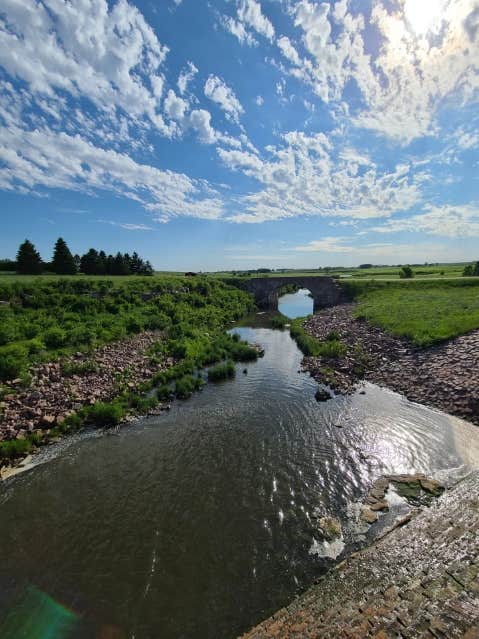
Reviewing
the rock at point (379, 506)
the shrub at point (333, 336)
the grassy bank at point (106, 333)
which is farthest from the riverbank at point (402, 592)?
the shrub at point (333, 336)

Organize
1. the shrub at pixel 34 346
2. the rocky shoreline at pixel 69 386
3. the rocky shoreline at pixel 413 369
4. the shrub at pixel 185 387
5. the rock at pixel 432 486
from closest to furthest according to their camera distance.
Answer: the rock at pixel 432 486
the rocky shoreline at pixel 69 386
the rocky shoreline at pixel 413 369
the shrub at pixel 185 387
the shrub at pixel 34 346

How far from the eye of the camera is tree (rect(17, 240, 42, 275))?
4350cm

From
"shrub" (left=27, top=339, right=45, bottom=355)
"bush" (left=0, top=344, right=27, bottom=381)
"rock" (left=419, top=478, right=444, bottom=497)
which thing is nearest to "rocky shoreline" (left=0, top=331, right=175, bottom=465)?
"bush" (left=0, top=344, right=27, bottom=381)

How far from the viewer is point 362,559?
751cm

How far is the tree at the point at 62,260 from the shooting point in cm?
4969

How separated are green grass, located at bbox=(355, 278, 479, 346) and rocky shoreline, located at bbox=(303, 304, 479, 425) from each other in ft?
2.97

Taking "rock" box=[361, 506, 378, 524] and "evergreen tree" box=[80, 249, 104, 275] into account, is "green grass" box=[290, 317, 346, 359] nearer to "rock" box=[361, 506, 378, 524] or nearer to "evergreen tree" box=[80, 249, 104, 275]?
"rock" box=[361, 506, 378, 524]

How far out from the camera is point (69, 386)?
1670 cm

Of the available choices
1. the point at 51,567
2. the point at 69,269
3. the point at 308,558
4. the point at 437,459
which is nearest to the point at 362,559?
the point at 308,558

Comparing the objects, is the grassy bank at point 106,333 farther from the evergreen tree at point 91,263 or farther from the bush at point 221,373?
the evergreen tree at point 91,263

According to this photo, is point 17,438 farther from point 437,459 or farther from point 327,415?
point 437,459

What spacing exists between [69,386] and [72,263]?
41.0m

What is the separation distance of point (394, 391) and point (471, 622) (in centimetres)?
1399

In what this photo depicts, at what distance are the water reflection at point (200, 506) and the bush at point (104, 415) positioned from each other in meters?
1.09
